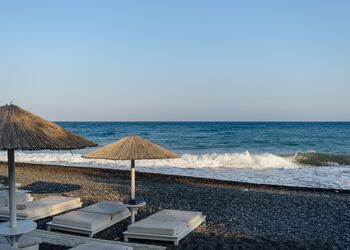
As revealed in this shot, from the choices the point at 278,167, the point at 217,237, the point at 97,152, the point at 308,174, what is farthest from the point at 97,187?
the point at 278,167

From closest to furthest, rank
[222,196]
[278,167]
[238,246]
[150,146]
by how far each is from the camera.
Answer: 1. [238,246]
2. [150,146]
3. [222,196]
4. [278,167]

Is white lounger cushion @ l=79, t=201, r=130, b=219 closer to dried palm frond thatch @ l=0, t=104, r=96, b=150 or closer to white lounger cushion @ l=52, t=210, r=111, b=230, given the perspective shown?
white lounger cushion @ l=52, t=210, r=111, b=230

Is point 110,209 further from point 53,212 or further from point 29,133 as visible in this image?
point 29,133

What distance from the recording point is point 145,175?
16547 mm

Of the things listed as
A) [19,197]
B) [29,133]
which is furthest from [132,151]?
[19,197]

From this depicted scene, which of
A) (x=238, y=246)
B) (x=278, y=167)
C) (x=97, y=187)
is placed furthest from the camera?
(x=278, y=167)

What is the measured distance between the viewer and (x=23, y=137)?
4547 mm

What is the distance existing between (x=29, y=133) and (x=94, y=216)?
2825mm

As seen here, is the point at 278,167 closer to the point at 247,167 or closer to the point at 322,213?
the point at 247,167

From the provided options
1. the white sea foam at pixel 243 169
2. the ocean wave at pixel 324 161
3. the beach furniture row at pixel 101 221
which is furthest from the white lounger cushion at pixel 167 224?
the ocean wave at pixel 324 161

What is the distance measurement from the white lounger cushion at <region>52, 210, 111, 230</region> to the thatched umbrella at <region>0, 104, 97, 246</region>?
1.58 meters

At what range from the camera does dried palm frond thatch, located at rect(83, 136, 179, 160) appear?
22.4ft

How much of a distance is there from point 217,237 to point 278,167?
13879mm

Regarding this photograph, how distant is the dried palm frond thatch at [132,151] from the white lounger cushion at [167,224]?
1.04m
